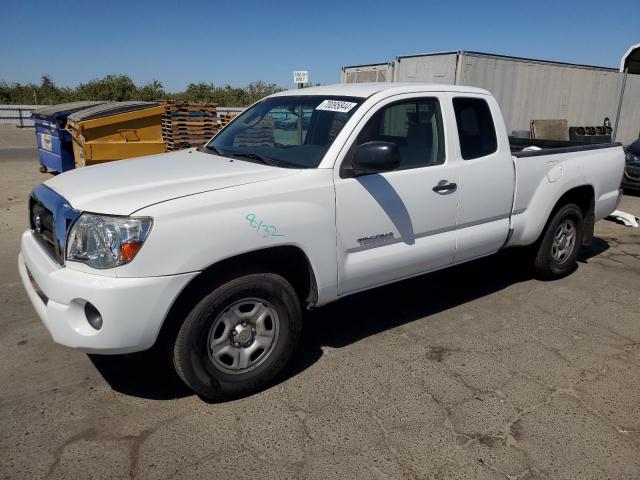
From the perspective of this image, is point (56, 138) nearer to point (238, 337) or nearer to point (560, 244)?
point (238, 337)

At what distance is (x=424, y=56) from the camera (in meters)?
12.2

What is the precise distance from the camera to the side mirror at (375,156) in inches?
126

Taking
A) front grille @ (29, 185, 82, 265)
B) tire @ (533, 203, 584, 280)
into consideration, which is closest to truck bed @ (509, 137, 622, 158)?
tire @ (533, 203, 584, 280)

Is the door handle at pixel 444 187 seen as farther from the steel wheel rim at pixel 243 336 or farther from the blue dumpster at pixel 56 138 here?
the blue dumpster at pixel 56 138

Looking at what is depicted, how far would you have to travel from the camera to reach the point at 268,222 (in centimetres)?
298

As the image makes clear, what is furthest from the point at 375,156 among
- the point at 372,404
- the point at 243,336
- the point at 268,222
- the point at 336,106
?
the point at 372,404

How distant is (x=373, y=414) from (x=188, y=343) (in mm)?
1130

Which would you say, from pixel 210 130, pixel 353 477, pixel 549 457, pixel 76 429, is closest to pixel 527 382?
pixel 549 457

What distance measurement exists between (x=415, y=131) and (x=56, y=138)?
9233 millimetres

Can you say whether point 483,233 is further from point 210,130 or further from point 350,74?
point 350,74

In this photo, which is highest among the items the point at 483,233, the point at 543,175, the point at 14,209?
the point at 543,175

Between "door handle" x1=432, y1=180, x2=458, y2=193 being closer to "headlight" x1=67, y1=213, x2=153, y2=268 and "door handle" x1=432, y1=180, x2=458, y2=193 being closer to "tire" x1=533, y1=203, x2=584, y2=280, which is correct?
"tire" x1=533, y1=203, x2=584, y2=280

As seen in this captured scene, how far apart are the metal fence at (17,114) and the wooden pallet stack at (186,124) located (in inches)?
831

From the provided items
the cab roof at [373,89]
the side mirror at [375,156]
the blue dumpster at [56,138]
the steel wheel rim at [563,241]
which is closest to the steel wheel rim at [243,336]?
the side mirror at [375,156]
